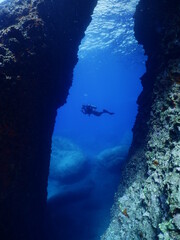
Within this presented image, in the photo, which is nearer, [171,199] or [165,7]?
[171,199]

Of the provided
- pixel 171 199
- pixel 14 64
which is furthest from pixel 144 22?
pixel 171 199

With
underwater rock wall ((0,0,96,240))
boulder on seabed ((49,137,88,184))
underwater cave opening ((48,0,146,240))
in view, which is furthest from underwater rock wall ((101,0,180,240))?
boulder on seabed ((49,137,88,184))

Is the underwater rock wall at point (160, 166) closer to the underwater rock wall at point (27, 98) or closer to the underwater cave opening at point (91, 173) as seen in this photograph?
the underwater rock wall at point (27, 98)

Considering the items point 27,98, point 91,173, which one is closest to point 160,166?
point 27,98

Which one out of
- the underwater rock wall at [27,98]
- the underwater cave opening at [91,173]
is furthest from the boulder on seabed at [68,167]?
the underwater rock wall at [27,98]

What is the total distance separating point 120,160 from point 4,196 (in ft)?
37.3

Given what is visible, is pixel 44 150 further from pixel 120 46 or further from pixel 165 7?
pixel 120 46

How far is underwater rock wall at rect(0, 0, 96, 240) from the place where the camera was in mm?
5309

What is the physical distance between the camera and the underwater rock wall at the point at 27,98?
5.31 meters

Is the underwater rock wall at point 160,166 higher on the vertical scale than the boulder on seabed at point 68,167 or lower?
lower

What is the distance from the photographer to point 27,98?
5934 mm

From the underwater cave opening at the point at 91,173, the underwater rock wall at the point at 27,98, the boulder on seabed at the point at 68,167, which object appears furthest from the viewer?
the boulder on seabed at the point at 68,167

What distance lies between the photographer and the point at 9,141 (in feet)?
17.4

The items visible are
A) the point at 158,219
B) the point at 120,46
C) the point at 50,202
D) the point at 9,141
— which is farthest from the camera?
the point at 120,46
